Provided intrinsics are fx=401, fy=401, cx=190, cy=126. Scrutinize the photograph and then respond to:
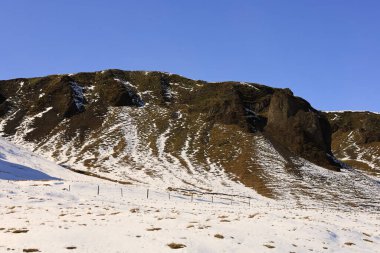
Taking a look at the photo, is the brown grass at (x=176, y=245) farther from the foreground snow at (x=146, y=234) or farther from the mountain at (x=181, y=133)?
the mountain at (x=181, y=133)

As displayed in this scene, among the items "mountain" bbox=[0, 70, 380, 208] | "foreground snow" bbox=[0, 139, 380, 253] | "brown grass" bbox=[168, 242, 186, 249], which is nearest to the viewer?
"foreground snow" bbox=[0, 139, 380, 253]

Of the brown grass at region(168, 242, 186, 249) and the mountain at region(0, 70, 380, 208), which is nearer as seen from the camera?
the brown grass at region(168, 242, 186, 249)

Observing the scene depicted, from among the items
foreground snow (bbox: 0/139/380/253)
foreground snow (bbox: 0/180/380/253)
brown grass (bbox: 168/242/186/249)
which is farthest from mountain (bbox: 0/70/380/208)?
brown grass (bbox: 168/242/186/249)

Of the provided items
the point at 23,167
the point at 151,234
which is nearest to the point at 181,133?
the point at 23,167

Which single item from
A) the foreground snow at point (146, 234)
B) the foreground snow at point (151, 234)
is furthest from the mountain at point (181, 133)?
the foreground snow at point (151, 234)

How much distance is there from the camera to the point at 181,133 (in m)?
138

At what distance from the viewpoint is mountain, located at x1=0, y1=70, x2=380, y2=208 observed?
3883 inches

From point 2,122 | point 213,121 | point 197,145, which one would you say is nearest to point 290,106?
point 213,121

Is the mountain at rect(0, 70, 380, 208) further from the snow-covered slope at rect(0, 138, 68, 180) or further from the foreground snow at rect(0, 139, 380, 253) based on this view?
the foreground snow at rect(0, 139, 380, 253)

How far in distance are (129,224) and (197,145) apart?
100766mm

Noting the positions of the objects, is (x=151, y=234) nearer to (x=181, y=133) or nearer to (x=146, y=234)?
(x=146, y=234)

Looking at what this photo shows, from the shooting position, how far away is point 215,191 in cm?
8306

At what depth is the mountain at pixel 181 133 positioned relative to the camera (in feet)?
324

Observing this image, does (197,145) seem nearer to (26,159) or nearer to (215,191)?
(215,191)
